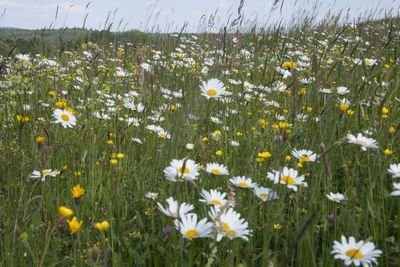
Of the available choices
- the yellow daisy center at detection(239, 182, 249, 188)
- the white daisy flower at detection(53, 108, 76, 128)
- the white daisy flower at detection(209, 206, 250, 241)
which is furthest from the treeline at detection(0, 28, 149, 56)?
the white daisy flower at detection(209, 206, 250, 241)

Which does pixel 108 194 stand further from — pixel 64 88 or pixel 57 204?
pixel 64 88

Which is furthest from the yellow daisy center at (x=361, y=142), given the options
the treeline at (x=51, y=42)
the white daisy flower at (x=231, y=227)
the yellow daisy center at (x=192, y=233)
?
the treeline at (x=51, y=42)

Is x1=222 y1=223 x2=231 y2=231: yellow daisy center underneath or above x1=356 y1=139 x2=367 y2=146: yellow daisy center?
underneath

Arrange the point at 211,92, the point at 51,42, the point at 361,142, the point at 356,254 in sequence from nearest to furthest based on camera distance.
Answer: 1. the point at 356,254
2. the point at 361,142
3. the point at 211,92
4. the point at 51,42

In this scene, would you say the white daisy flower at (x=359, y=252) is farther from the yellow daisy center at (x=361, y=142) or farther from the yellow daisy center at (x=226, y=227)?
the yellow daisy center at (x=361, y=142)

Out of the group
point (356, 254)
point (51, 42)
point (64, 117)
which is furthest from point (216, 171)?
point (51, 42)

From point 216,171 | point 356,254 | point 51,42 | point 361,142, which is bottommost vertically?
point 356,254

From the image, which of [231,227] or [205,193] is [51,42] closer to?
[205,193]

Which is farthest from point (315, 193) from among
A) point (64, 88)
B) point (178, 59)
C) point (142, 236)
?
point (178, 59)

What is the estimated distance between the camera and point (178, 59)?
4926 mm

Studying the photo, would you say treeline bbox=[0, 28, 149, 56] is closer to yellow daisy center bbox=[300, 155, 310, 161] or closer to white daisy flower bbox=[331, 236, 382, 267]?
yellow daisy center bbox=[300, 155, 310, 161]

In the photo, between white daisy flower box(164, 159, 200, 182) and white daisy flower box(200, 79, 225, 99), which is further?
white daisy flower box(200, 79, 225, 99)

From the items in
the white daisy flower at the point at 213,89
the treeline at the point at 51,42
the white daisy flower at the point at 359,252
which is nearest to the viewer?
the white daisy flower at the point at 359,252

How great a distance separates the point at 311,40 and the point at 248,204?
4.65m
